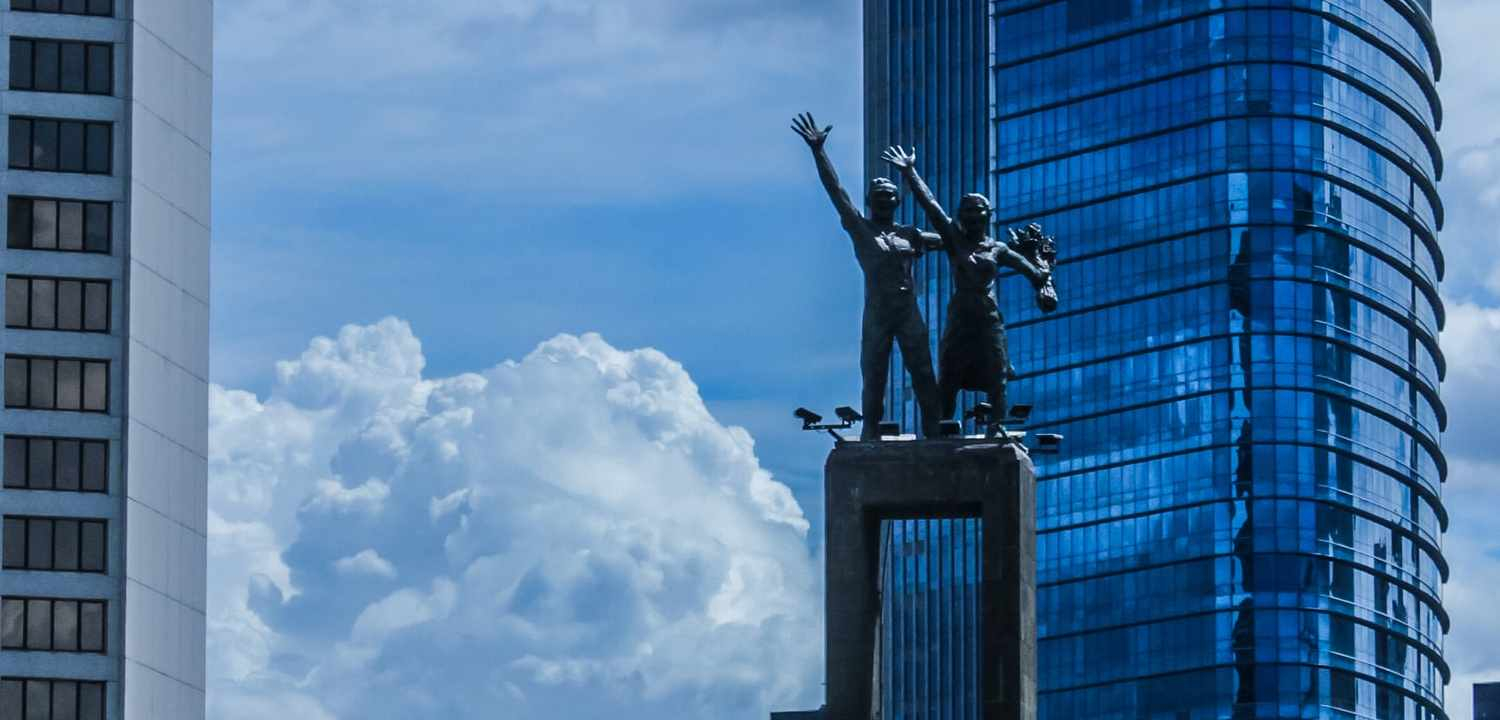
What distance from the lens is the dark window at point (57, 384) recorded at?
132875mm

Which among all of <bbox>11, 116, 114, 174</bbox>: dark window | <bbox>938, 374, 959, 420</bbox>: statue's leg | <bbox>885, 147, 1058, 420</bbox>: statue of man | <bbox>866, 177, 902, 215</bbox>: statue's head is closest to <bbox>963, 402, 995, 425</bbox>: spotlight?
<bbox>885, 147, 1058, 420</bbox>: statue of man

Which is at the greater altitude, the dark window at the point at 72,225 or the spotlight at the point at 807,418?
the dark window at the point at 72,225

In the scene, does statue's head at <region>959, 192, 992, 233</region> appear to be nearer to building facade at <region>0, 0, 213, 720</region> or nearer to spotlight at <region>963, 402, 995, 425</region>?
spotlight at <region>963, 402, 995, 425</region>

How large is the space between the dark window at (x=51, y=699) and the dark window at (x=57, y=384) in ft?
30.9

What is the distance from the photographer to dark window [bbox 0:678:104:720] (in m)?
129

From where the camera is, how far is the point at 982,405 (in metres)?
83.1

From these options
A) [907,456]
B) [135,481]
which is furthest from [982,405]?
[135,481]

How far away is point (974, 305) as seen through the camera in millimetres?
86500

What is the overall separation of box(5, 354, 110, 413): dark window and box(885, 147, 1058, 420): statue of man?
53123mm

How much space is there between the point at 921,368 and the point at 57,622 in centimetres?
5356

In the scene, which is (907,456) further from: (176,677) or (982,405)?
(176,677)

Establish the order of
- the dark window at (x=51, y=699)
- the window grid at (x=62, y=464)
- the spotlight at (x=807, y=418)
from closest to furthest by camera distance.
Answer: the spotlight at (x=807, y=418)
the dark window at (x=51, y=699)
the window grid at (x=62, y=464)

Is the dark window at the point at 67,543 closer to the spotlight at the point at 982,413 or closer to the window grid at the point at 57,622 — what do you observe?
the window grid at the point at 57,622

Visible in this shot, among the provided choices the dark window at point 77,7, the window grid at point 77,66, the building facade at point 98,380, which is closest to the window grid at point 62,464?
the building facade at point 98,380
